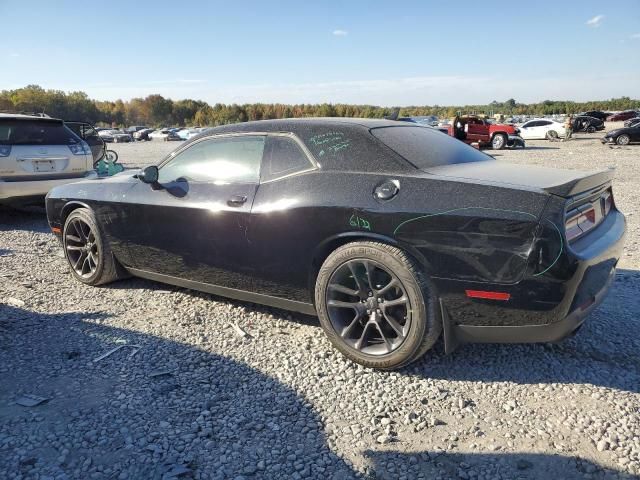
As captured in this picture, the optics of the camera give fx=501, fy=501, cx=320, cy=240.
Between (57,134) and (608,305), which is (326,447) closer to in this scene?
(608,305)

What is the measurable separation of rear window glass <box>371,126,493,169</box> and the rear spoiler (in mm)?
784

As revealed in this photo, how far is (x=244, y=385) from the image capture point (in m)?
2.94

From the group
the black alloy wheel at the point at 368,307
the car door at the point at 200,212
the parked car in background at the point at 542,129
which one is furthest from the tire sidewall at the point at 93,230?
the parked car in background at the point at 542,129

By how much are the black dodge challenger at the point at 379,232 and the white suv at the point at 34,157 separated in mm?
3768

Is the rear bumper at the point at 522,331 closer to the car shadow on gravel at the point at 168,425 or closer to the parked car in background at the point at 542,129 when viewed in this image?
the car shadow on gravel at the point at 168,425

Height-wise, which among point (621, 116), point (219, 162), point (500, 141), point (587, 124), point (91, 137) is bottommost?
point (500, 141)

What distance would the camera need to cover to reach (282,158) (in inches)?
138

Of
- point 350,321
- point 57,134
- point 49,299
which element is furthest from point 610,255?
point 57,134

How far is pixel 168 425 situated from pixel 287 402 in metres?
0.63

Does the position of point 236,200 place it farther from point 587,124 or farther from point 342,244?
point 587,124

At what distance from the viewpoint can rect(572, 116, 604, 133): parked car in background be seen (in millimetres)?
34781

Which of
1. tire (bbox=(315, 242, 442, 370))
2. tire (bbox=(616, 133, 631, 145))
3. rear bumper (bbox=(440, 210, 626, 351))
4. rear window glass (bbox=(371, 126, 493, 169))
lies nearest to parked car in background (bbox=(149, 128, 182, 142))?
tire (bbox=(616, 133, 631, 145))

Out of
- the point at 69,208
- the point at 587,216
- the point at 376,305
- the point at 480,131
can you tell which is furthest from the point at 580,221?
the point at 480,131

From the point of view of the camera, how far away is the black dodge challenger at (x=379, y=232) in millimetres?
2604
